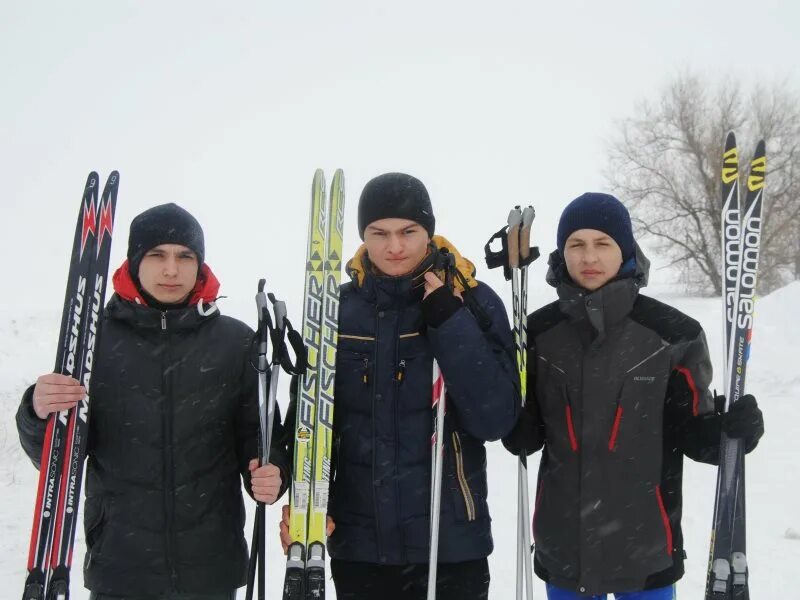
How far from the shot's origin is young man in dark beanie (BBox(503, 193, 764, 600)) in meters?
2.35

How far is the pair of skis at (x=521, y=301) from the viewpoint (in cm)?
258

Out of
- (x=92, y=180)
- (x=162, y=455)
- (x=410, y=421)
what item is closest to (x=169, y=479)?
(x=162, y=455)

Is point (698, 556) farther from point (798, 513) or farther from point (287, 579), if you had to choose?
point (287, 579)

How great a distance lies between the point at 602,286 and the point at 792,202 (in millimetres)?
23049

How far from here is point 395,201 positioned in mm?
2408

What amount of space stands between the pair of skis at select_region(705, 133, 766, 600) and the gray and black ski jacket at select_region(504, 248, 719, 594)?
210 mm

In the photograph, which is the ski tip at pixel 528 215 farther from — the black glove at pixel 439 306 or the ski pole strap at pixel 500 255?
the black glove at pixel 439 306

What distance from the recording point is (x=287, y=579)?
7.81 ft

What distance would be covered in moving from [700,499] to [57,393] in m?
5.23

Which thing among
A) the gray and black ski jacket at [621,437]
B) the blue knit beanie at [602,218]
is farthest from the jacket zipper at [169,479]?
the blue knit beanie at [602,218]

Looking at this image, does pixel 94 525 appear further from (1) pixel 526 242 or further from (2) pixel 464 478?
(1) pixel 526 242

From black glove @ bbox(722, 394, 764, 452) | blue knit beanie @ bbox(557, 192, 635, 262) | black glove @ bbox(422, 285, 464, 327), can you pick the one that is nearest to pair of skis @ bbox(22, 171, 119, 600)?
black glove @ bbox(422, 285, 464, 327)

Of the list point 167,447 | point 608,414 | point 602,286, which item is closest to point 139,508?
point 167,447

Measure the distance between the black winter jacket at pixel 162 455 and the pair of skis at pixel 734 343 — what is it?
170 cm
